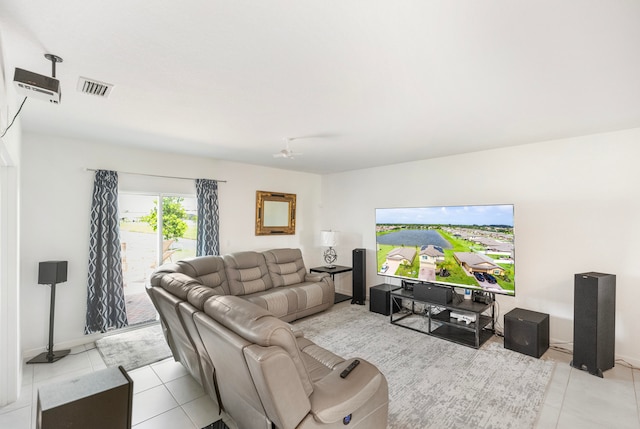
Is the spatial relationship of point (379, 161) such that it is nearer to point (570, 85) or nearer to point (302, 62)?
point (570, 85)

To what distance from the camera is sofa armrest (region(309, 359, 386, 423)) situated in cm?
160

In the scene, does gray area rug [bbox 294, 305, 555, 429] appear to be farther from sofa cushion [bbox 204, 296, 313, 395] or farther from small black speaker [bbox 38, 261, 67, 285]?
small black speaker [bbox 38, 261, 67, 285]

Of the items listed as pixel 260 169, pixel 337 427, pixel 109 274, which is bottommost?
pixel 337 427

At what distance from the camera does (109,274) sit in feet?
12.5

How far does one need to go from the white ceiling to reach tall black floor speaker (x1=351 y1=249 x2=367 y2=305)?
2597 mm

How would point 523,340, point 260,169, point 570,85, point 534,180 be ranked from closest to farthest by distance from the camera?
point 570,85
point 523,340
point 534,180
point 260,169

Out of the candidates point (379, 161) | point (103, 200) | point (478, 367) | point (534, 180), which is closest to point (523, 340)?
point (478, 367)

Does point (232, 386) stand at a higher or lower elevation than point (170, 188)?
lower

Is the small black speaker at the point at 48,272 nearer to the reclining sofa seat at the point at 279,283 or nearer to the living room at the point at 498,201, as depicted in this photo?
the living room at the point at 498,201

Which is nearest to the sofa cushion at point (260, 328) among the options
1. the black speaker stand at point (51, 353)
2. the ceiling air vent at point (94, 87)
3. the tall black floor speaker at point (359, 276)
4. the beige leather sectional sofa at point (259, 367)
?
the beige leather sectional sofa at point (259, 367)

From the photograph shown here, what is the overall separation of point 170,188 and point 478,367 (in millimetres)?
4630

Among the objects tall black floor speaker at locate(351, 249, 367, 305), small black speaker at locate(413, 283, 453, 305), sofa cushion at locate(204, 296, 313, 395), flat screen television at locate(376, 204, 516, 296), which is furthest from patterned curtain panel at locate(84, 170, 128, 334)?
small black speaker at locate(413, 283, 453, 305)

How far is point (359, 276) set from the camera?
5340mm

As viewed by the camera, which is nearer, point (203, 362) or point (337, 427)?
point (337, 427)
